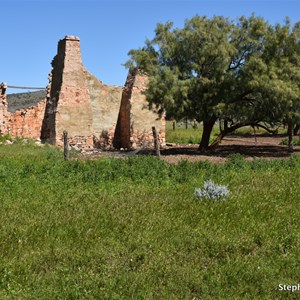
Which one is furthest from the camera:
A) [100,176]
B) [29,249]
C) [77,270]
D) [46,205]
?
[100,176]

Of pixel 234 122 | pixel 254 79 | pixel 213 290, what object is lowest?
pixel 213 290

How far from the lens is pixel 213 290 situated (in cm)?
539

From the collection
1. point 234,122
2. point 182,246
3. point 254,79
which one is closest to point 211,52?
point 254,79

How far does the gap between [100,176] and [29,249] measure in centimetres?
569

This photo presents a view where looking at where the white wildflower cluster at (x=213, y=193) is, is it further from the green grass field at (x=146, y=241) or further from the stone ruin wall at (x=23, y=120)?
the stone ruin wall at (x=23, y=120)

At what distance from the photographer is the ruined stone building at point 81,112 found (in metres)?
25.5

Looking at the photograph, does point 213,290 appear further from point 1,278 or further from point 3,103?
point 3,103

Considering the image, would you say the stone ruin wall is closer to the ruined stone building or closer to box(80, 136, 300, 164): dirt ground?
the ruined stone building

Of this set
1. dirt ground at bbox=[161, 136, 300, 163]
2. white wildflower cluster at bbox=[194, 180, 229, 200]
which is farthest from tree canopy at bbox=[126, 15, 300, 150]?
white wildflower cluster at bbox=[194, 180, 229, 200]

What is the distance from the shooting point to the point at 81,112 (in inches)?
1022

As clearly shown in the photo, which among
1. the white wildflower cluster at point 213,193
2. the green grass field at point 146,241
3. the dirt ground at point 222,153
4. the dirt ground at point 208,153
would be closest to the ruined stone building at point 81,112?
the dirt ground at point 208,153

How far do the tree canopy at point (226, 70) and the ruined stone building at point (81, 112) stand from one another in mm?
4122

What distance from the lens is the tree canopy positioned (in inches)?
803

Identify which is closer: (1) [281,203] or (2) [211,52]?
(1) [281,203]
